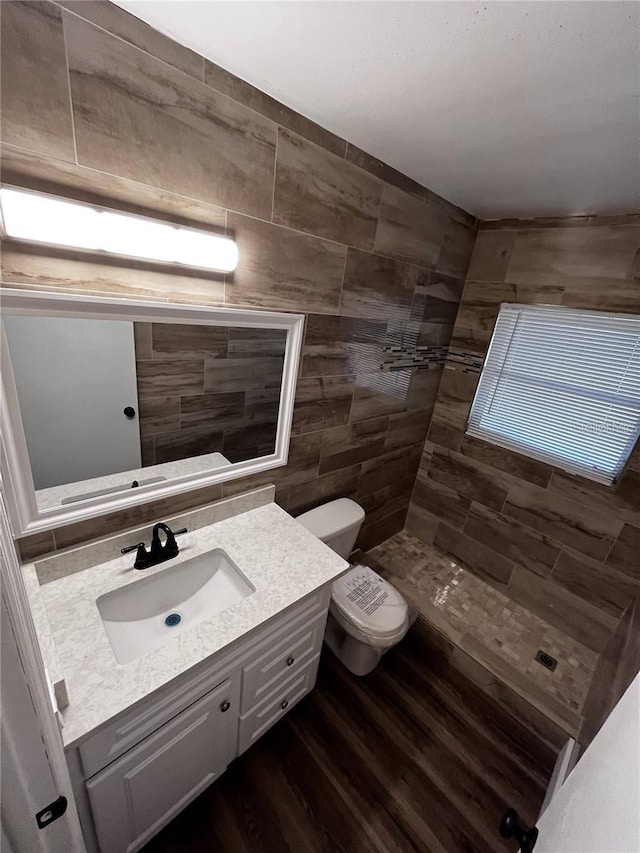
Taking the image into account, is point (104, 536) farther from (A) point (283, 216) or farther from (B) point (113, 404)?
(A) point (283, 216)

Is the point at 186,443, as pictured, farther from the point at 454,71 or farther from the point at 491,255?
the point at 491,255

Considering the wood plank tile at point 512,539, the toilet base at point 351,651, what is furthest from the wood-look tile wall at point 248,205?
the wood plank tile at point 512,539

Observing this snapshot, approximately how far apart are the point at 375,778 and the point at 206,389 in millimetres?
1812

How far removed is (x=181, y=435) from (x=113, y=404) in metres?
0.28

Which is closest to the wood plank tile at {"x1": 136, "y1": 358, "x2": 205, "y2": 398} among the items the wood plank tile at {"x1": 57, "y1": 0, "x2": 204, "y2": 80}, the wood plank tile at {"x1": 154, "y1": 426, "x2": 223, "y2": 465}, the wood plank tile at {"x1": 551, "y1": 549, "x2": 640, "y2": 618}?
the wood plank tile at {"x1": 154, "y1": 426, "x2": 223, "y2": 465}

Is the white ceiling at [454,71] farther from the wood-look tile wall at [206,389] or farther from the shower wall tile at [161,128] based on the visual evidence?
the wood-look tile wall at [206,389]

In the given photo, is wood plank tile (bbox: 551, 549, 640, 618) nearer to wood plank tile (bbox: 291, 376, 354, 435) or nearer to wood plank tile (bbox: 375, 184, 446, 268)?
wood plank tile (bbox: 291, 376, 354, 435)

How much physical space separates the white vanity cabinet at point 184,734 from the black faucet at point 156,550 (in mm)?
414

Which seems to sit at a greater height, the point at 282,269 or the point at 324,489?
the point at 282,269

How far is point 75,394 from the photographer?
1092 mm

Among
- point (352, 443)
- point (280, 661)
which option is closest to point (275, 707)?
point (280, 661)

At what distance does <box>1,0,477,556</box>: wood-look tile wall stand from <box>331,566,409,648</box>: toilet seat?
50 cm

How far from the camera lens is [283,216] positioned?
1231 millimetres

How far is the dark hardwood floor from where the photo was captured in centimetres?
123
